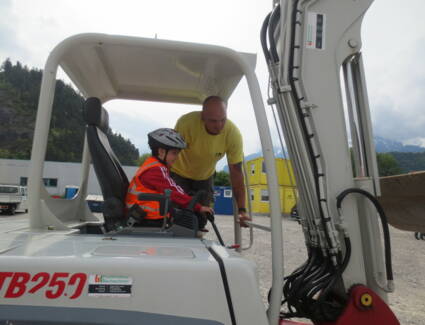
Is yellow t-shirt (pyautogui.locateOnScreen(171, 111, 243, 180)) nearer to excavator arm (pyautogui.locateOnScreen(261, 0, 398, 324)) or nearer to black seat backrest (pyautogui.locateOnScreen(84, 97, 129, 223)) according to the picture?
black seat backrest (pyautogui.locateOnScreen(84, 97, 129, 223))

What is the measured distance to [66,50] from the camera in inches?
77.7

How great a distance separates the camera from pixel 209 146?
317 centimetres

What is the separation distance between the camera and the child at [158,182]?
225cm

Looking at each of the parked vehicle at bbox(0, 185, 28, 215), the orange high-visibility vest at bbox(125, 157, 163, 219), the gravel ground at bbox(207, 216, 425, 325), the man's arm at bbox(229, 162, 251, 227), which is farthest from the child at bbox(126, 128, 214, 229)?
the parked vehicle at bbox(0, 185, 28, 215)

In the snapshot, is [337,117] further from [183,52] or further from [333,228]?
[183,52]

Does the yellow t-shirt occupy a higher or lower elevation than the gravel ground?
higher

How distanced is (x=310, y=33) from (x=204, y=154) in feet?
4.93

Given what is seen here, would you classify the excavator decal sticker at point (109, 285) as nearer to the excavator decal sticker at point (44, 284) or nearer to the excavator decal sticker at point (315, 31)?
the excavator decal sticker at point (44, 284)

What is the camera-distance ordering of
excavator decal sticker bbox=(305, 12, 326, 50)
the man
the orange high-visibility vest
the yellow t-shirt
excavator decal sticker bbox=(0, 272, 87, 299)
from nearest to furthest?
excavator decal sticker bbox=(0, 272, 87, 299), excavator decal sticker bbox=(305, 12, 326, 50), the orange high-visibility vest, the man, the yellow t-shirt

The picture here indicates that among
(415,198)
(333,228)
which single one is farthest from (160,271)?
(415,198)

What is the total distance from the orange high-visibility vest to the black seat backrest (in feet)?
0.23

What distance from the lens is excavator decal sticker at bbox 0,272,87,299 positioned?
50.2 inches

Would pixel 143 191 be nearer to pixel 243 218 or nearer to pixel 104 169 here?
pixel 104 169

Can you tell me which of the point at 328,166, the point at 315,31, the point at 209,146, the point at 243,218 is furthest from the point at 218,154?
the point at 315,31
